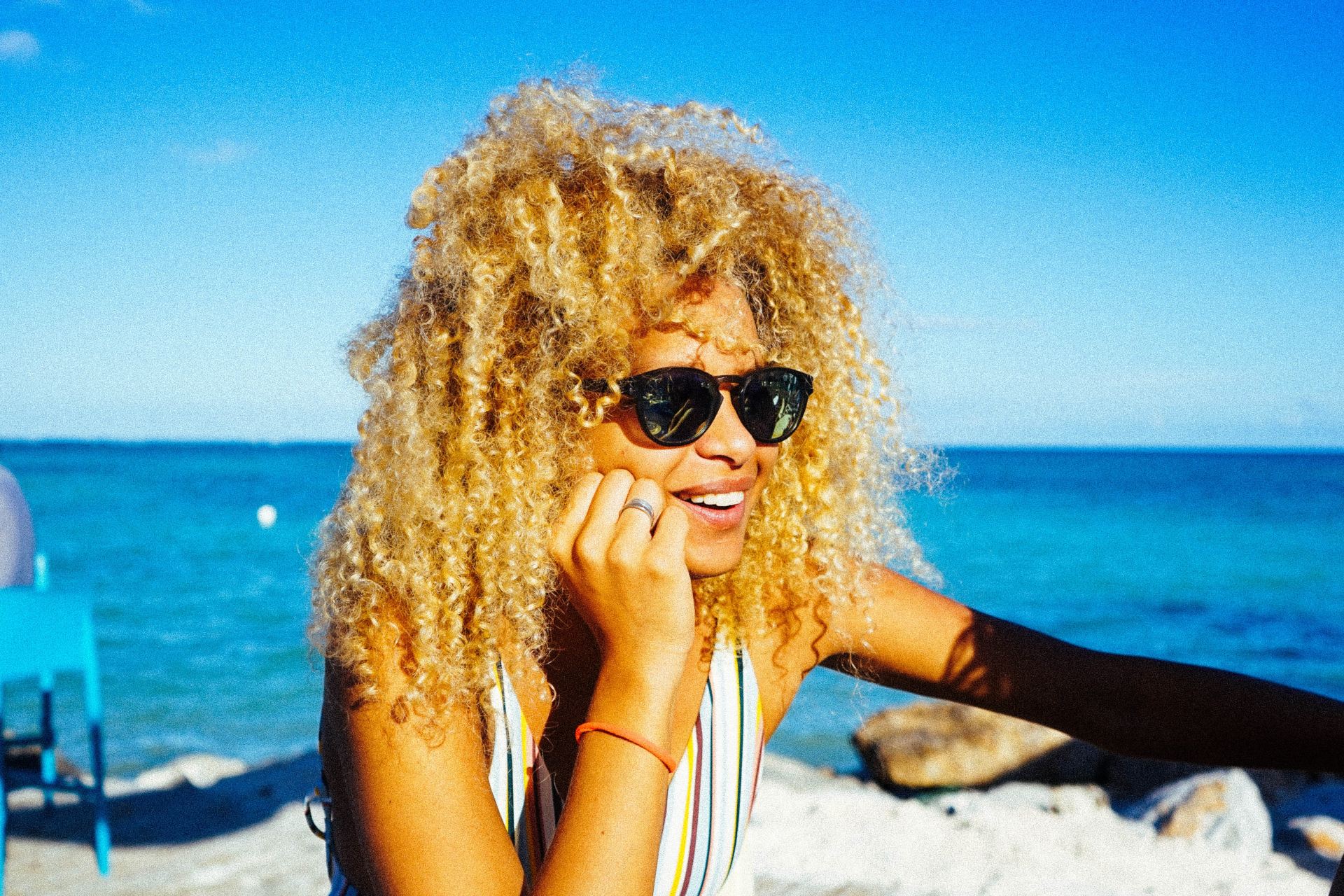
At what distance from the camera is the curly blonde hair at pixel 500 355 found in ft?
7.28

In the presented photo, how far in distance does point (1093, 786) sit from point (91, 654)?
255 inches

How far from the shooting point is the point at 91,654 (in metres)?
4.91

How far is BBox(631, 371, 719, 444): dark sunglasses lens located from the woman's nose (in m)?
0.05

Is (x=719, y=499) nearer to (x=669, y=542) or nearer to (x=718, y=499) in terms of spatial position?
(x=718, y=499)

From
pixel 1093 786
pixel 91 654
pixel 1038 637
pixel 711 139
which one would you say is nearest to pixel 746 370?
pixel 711 139

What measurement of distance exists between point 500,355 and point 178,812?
5186mm

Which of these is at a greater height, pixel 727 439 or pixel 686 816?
pixel 727 439

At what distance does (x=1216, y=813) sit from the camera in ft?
18.6

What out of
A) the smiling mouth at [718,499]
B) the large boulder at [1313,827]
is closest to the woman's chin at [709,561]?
the smiling mouth at [718,499]

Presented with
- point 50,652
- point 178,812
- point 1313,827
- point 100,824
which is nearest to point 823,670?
point 1313,827

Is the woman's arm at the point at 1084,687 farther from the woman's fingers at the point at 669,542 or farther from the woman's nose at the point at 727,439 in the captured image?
the woman's fingers at the point at 669,542

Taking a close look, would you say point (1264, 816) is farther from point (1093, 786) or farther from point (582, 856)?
point (582, 856)

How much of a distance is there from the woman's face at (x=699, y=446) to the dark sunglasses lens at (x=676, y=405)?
1.8 inches

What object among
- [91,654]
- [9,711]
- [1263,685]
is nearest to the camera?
[1263,685]
